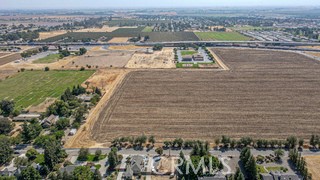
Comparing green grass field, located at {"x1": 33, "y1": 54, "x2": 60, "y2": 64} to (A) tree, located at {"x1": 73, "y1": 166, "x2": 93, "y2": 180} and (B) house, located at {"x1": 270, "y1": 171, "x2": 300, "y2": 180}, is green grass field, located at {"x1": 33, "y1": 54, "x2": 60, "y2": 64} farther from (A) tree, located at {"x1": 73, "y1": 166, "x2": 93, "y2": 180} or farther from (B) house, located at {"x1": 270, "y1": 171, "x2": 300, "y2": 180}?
(B) house, located at {"x1": 270, "y1": 171, "x2": 300, "y2": 180}

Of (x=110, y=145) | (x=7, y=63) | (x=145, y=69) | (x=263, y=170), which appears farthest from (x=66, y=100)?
(x=7, y=63)

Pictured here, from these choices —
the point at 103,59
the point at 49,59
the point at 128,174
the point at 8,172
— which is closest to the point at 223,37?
the point at 103,59

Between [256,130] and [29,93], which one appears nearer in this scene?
[256,130]

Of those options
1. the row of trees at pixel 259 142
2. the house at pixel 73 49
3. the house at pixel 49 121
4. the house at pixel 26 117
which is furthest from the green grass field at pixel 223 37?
the row of trees at pixel 259 142

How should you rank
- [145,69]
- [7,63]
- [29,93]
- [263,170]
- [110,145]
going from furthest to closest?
[7,63]
[145,69]
[29,93]
[110,145]
[263,170]

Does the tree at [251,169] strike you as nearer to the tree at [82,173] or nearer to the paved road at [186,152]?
the paved road at [186,152]

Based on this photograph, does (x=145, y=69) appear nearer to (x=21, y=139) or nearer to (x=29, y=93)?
(x=29, y=93)

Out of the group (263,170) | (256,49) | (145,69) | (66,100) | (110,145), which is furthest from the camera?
(256,49)

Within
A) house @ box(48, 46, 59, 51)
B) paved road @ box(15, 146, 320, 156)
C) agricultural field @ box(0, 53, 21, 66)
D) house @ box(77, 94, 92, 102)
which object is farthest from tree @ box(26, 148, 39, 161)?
house @ box(48, 46, 59, 51)
